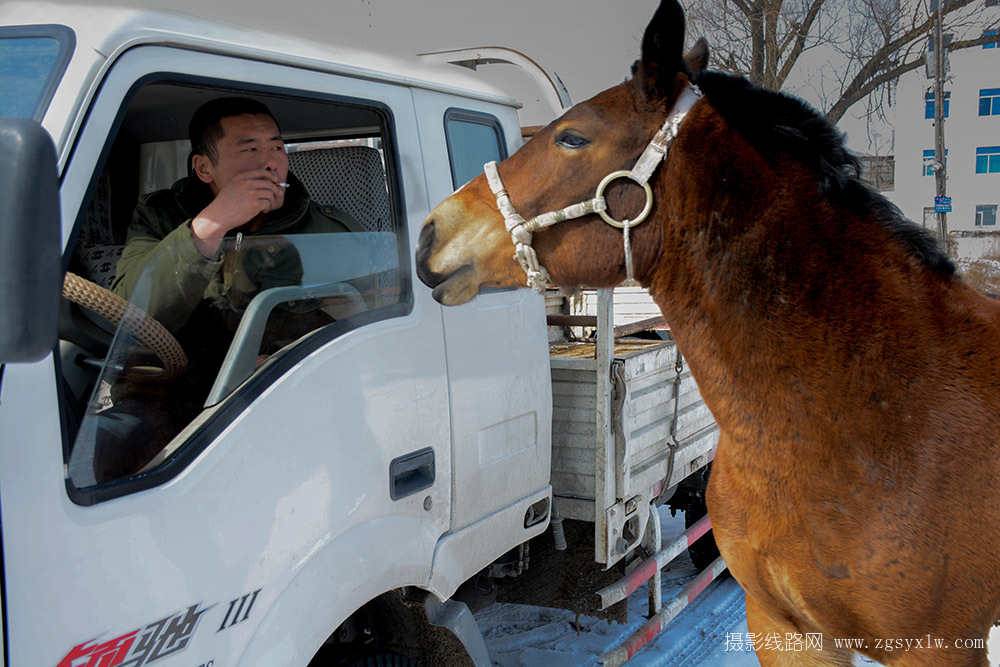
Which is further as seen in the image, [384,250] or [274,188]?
[384,250]

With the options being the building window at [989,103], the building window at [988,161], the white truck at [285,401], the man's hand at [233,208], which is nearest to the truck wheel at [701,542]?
the white truck at [285,401]

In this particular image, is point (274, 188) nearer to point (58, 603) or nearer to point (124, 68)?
point (124, 68)

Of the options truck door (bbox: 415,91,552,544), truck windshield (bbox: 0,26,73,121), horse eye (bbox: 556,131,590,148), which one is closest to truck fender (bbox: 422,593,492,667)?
truck door (bbox: 415,91,552,544)

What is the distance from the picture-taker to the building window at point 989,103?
89.4ft

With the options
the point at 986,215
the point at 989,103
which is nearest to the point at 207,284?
the point at 986,215

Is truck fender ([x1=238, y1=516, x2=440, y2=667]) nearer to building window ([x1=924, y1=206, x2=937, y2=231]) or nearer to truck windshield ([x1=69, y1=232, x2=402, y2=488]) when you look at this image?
truck windshield ([x1=69, y1=232, x2=402, y2=488])

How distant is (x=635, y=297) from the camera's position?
4.56m

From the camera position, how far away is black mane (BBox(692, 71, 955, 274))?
180 cm

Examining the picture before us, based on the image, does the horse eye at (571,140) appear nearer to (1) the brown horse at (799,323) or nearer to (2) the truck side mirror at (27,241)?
(1) the brown horse at (799,323)

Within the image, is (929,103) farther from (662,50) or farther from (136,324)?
Result: (136,324)

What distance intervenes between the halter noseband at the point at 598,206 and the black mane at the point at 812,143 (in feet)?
0.35

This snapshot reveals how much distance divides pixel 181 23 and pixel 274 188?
0.43 m

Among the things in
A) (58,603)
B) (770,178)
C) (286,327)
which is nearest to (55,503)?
(58,603)

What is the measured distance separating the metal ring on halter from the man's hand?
2.72 ft
